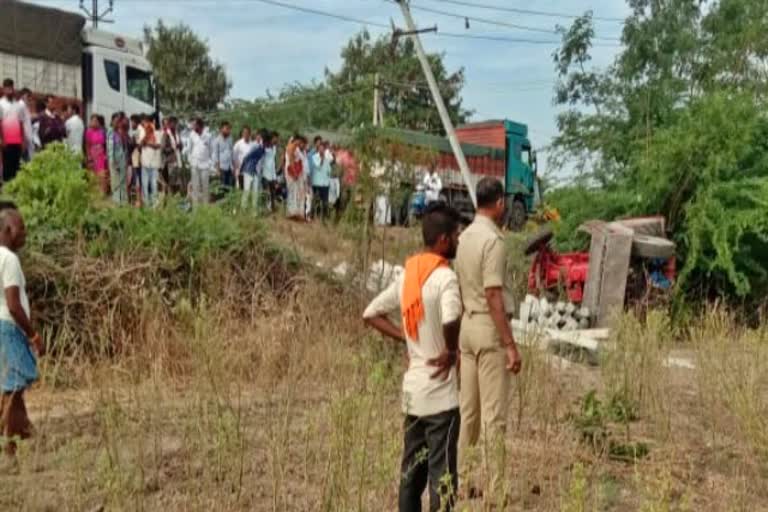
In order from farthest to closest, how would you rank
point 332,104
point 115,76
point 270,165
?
point 332,104 → point 115,76 → point 270,165

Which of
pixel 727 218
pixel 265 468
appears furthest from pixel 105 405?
pixel 727 218

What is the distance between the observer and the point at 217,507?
13.3 ft

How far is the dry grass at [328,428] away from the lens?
12.1ft

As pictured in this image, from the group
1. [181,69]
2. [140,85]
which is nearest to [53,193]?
[140,85]

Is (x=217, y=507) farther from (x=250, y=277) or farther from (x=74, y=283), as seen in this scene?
(x=250, y=277)

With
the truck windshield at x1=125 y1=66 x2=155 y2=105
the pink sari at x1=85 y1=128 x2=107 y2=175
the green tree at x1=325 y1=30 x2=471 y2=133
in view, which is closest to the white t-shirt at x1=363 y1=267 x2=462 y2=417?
the pink sari at x1=85 y1=128 x2=107 y2=175

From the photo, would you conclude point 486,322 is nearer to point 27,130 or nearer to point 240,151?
point 27,130

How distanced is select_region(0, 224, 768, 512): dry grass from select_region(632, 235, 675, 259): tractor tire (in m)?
3.95

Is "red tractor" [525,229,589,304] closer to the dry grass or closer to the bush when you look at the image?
the bush

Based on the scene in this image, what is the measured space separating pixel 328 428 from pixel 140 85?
17653 millimetres

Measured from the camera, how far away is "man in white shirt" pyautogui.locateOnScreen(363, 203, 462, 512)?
4199 mm

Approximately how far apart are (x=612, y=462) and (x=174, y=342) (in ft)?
13.3

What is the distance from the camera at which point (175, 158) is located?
49.9ft

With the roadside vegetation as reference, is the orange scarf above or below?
above
